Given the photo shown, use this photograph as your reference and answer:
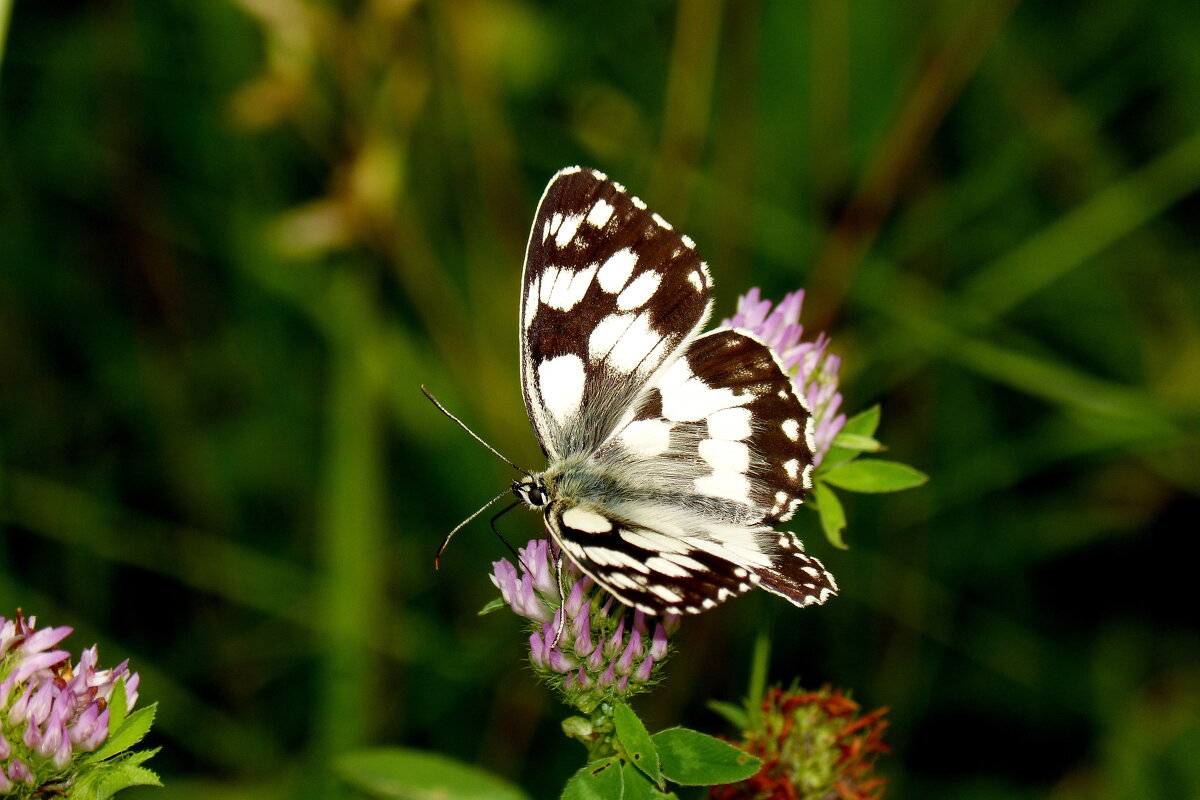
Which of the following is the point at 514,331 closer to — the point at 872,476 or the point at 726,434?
the point at 726,434

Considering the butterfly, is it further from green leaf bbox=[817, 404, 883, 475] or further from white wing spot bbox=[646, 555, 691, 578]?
green leaf bbox=[817, 404, 883, 475]

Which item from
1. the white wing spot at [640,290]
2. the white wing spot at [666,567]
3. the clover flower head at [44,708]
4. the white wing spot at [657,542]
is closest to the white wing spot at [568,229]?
the white wing spot at [640,290]

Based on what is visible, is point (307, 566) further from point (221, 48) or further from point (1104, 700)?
point (1104, 700)

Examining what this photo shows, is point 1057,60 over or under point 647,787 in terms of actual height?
over

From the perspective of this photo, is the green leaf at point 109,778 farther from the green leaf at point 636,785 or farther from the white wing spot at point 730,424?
the white wing spot at point 730,424

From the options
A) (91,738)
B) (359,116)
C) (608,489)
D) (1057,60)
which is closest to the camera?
(91,738)

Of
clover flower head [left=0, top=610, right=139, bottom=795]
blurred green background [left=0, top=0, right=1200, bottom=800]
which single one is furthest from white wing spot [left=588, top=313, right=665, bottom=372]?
blurred green background [left=0, top=0, right=1200, bottom=800]

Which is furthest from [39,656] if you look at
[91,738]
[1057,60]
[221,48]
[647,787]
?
[1057,60]
